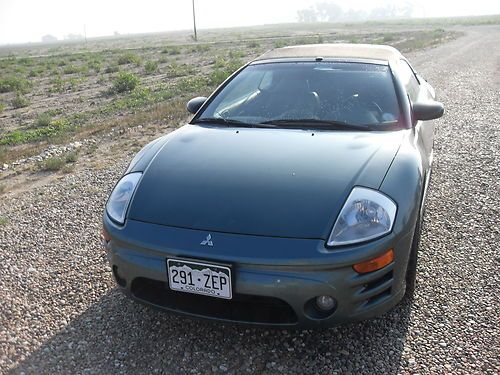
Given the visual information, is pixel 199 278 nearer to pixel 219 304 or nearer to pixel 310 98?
pixel 219 304

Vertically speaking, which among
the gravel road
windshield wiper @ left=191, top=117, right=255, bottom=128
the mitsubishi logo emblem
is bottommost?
the gravel road

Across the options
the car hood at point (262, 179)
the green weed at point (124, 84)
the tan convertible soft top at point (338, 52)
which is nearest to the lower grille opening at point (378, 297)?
the car hood at point (262, 179)

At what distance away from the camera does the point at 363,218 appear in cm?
227

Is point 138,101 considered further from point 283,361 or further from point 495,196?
point 283,361

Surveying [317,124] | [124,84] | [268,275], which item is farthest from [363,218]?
[124,84]

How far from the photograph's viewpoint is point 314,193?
2371 millimetres

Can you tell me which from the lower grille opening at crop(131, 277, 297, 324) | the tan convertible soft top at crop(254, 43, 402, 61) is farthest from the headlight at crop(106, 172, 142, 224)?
the tan convertible soft top at crop(254, 43, 402, 61)

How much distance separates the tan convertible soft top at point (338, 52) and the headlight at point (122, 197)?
5.83 ft

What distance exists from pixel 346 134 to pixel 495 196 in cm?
225

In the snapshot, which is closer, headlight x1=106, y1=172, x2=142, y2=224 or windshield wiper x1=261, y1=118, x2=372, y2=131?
headlight x1=106, y1=172, x2=142, y2=224

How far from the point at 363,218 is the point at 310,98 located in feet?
4.41

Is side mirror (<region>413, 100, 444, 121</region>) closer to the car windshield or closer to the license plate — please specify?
the car windshield

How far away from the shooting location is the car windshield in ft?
10.4

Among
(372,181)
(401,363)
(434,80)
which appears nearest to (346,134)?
(372,181)
